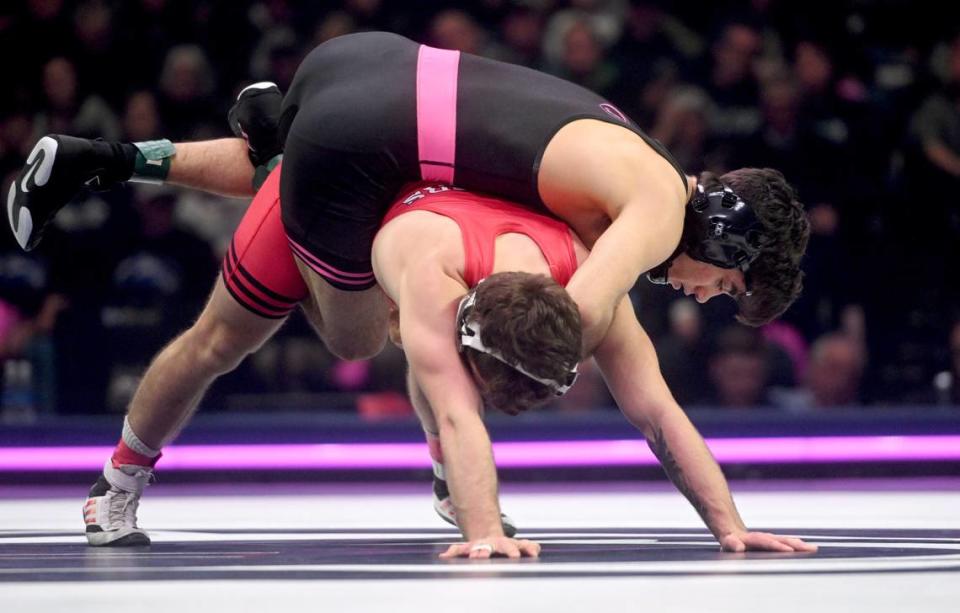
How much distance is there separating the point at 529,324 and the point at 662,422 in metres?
0.48

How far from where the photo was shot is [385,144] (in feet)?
8.32

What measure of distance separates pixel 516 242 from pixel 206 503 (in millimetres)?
1819

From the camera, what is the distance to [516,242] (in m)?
2.31

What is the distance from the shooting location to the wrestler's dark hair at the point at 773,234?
264 centimetres

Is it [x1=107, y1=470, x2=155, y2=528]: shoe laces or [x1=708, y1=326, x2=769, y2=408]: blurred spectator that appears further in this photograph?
[x1=708, y1=326, x2=769, y2=408]: blurred spectator

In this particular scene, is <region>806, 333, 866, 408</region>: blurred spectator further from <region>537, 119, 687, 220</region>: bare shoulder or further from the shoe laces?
the shoe laces

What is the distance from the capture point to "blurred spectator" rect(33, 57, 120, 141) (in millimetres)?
5391

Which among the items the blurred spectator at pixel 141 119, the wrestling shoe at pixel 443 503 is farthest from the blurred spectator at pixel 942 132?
the wrestling shoe at pixel 443 503

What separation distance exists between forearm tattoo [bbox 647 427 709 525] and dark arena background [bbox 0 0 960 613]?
11cm

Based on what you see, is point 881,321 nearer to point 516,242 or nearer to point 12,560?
point 516,242

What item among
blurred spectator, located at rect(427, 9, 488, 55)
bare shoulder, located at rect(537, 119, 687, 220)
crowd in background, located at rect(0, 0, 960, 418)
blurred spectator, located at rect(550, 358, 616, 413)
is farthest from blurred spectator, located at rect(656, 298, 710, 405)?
bare shoulder, located at rect(537, 119, 687, 220)

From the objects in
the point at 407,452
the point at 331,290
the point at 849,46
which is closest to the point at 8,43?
the point at 407,452

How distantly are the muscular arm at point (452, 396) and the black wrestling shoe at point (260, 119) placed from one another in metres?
0.87

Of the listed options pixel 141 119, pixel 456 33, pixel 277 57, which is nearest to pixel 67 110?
pixel 141 119
